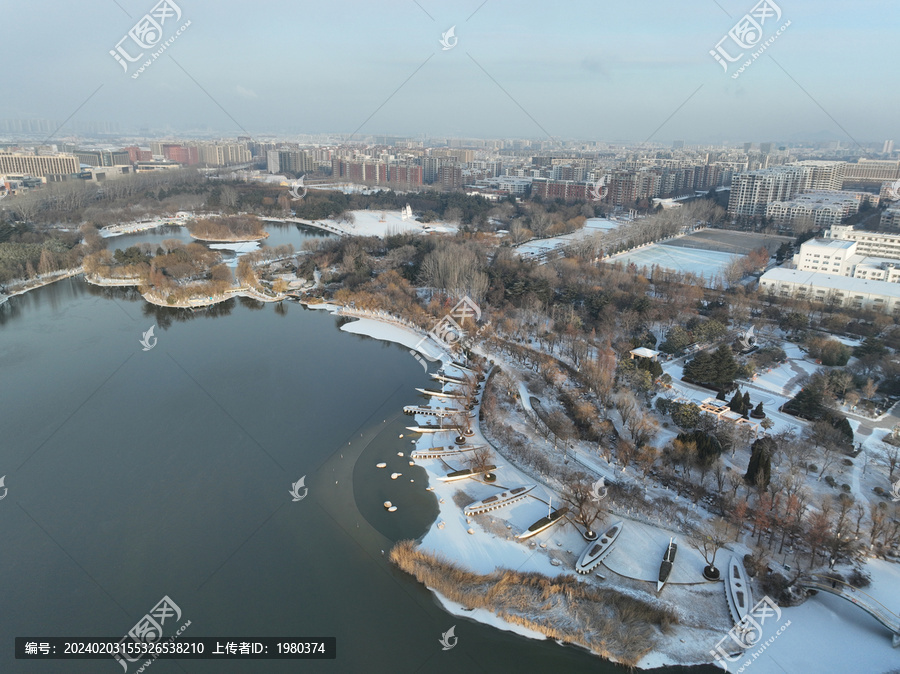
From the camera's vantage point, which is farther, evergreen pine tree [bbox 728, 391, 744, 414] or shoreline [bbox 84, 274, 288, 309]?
shoreline [bbox 84, 274, 288, 309]

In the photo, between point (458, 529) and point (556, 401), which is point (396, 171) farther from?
point (458, 529)

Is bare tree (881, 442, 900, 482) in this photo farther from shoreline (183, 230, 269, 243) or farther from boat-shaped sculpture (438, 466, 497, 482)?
shoreline (183, 230, 269, 243)

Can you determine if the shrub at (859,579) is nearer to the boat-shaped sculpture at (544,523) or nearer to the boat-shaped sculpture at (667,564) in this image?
the boat-shaped sculpture at (667,564)

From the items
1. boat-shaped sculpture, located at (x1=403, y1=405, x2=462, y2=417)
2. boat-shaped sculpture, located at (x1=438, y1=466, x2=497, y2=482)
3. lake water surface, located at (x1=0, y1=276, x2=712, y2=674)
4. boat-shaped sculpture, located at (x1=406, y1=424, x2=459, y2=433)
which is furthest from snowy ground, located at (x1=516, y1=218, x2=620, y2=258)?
boat-shaped sculpture, located at (x1=438, y1=466, x2=497, y2=482)

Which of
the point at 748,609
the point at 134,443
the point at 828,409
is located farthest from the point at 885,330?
the point at 134,443

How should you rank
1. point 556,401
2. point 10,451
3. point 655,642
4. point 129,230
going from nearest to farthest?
point 655,642
point 10,451
point 556,401
point 129,230

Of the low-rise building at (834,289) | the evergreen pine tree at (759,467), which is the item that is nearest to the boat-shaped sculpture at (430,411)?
the evergreen pine tree at (759,467)

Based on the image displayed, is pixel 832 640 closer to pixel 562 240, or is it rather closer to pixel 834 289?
pixel 834 289
